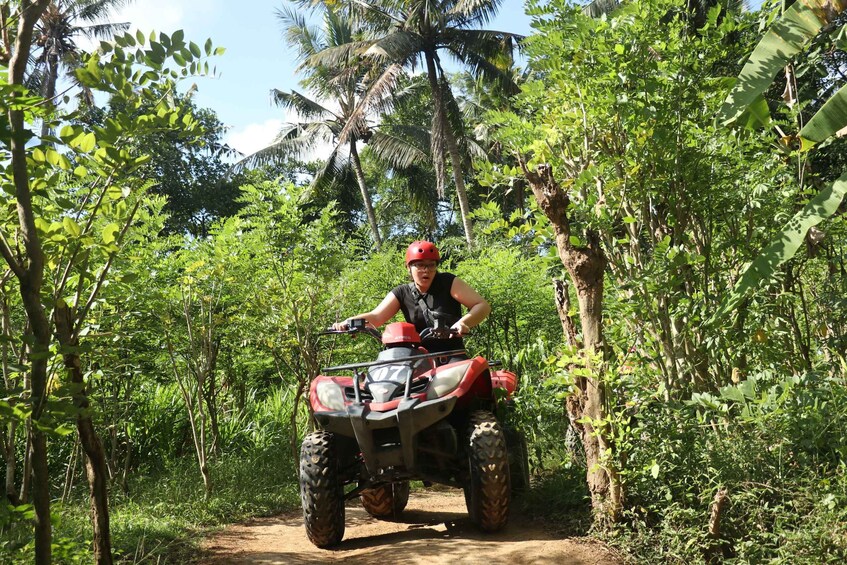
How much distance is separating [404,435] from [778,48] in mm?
3132

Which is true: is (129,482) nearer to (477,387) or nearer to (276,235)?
(276,235)

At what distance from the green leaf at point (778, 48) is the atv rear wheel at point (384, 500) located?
3788 mm

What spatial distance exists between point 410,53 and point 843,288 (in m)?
19.2

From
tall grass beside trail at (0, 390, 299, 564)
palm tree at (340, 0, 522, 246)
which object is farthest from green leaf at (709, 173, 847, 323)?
palm tree at (340, 0, 522, 246)

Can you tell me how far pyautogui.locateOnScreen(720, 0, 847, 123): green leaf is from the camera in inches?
157

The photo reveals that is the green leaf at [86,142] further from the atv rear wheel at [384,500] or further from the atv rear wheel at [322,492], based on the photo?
the atv rear wheel at [384,500]

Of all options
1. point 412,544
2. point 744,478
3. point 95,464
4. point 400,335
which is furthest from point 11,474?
point 744,478

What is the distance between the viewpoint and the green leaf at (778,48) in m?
3.99

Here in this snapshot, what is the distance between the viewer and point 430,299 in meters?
6.08

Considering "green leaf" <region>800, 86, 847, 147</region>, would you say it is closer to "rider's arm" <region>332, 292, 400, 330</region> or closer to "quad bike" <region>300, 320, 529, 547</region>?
"quad bike" <region>300, 320, 529, 547</region>

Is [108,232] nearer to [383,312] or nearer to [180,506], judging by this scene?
[383,312]

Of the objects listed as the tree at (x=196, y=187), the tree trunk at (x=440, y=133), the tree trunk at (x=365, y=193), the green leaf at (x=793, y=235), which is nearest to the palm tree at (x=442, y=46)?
the tree trunk at (x=440, y=133)

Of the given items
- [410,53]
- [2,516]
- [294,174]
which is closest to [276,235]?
[2,516]

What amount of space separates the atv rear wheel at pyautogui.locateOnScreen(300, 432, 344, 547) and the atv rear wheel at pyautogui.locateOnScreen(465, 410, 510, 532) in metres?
0.92
